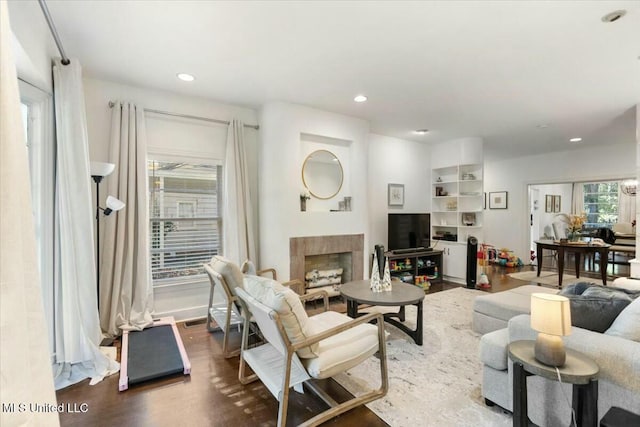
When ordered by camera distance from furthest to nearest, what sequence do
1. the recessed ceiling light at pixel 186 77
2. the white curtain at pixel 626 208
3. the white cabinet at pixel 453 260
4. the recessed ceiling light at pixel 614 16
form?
the white curtain at pixel 626 208 → the white cabinet at pixel 453 260 → the recessed ceiling light at pixel 186 77 → the recessed ceiling light at pixel 614 16

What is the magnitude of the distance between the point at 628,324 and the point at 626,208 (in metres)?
9.86

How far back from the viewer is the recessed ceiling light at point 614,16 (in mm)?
2171

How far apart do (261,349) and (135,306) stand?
200 cm

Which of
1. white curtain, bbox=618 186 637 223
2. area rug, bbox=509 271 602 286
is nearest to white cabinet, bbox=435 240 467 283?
area rug, bbox=509 271 602 286

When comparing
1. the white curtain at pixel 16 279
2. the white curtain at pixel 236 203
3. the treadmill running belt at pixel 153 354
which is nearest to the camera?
the white curtain at pixel 16 279

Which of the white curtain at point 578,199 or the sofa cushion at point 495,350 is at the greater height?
the white curtain at point 578,199

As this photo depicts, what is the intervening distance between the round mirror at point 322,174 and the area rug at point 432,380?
2.06 metres

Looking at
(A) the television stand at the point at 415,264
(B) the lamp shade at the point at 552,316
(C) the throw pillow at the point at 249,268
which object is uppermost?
(B) the lamp shade at the point at 552,316

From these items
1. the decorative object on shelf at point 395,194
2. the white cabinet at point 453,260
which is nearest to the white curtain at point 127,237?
the decorative object on shelf at point 395,194

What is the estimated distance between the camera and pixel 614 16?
7.25ft

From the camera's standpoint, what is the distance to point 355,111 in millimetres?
4363

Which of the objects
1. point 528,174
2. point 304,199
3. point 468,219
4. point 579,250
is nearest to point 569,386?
point 304,199

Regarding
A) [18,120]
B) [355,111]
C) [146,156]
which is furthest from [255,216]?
[18,120]

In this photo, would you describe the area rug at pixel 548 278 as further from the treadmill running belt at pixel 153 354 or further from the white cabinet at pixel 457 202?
the treadmill running belt at pixel 153 354
